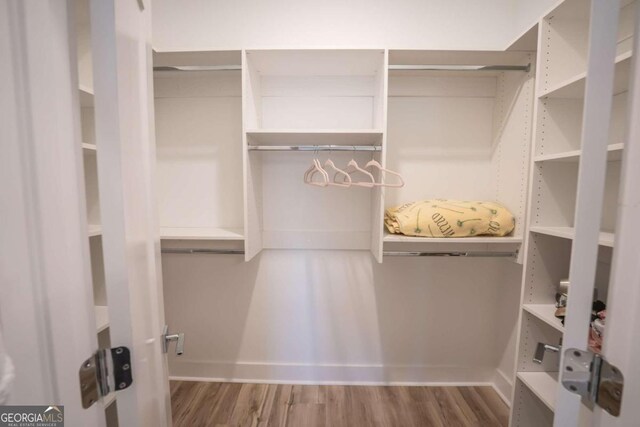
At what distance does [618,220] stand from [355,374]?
70.2 inches

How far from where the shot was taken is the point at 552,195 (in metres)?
1.19

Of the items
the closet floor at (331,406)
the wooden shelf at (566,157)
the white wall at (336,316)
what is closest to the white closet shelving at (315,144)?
the white wall at (336,316)

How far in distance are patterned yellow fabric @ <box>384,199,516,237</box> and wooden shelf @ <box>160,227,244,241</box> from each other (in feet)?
3.27

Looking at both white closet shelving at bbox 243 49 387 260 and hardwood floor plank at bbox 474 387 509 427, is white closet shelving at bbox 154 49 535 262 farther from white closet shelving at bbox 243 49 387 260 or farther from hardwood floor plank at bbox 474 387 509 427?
hardwood floor plank at bbox 474 387 509 427

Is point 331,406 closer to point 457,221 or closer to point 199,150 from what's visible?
point 457,221

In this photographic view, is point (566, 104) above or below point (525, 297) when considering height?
above

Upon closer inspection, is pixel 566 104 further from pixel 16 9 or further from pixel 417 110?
pixel 16 9

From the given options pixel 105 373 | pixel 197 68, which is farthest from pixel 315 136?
pixel 105 373

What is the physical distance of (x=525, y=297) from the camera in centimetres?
122

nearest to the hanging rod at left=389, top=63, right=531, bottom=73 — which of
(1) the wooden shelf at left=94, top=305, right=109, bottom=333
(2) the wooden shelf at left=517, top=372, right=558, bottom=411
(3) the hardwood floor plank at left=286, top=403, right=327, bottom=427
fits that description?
(2) the wooden shelf at left=517, top=372, right=558, bottom=411

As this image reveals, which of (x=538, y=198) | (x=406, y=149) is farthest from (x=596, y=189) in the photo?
(x=406, y=149)

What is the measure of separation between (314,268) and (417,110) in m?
1.27

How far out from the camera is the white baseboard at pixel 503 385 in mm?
1612

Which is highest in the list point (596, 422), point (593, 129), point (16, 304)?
point (593, 129)
